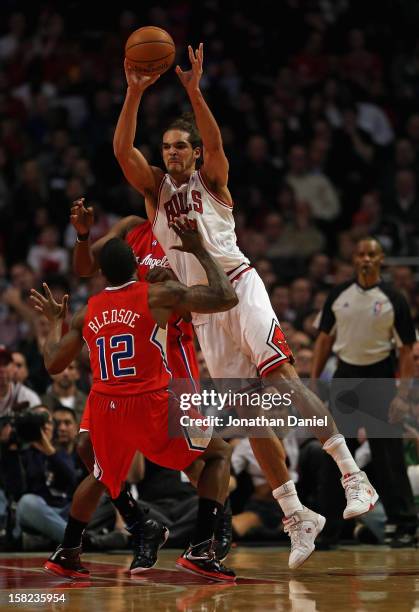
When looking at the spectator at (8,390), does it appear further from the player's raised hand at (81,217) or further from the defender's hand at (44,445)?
the player's raised hand at (81,217)

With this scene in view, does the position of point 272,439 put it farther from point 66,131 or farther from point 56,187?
point 66,131

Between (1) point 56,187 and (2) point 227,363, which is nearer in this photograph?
(2) point 227,363

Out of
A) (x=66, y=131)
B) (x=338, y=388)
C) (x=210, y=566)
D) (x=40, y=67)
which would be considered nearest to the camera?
(x=210, y=566)

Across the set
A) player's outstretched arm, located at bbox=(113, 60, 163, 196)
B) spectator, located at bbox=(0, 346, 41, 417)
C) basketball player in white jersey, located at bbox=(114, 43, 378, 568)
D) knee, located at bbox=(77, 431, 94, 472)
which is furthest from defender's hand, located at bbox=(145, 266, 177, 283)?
spectator, located at bbox=(0, 346, 41, 417)

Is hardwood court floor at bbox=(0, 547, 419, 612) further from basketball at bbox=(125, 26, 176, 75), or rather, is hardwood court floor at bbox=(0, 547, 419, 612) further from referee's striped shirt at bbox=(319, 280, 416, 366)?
basketball at bbox=(125, 26, 176, 75)

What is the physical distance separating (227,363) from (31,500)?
8.67 ft

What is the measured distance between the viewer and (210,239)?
24.7 feet

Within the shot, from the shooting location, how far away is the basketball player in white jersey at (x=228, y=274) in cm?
726

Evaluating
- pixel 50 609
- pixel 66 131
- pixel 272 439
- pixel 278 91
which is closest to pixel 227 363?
pixel 272 439

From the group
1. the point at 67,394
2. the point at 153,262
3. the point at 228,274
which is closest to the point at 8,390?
the point at 67,394

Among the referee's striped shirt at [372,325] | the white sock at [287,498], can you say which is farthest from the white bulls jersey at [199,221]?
the referee's striped shirt at [372,325]

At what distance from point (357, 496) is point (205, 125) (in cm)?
241

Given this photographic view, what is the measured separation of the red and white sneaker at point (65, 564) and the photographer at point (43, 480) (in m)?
2.14

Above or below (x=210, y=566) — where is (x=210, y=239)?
above
